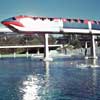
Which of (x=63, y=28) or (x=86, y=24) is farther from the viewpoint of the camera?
(x=86, y=24)

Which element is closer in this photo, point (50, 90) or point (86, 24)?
point (50, 90)

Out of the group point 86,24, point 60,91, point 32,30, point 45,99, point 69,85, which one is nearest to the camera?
point 45,99

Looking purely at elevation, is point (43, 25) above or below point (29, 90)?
above

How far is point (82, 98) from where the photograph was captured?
37.5 m

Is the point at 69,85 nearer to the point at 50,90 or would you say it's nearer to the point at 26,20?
the point at 50,90

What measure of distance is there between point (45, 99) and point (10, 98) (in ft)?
12.0

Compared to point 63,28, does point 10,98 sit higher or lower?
lower

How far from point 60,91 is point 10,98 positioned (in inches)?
258

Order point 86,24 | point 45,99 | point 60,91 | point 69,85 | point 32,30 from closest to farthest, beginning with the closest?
point 45,99
point 60,91
point 69,85
point 32,30
point 86,24

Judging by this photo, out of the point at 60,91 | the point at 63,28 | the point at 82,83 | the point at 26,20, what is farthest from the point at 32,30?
the point at 60,91

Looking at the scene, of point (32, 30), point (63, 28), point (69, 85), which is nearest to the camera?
point (69, 85)

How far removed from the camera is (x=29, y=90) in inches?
1743

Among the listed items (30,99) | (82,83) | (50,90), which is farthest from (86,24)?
(30,99)

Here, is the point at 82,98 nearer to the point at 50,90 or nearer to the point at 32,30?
the point at 50,90
